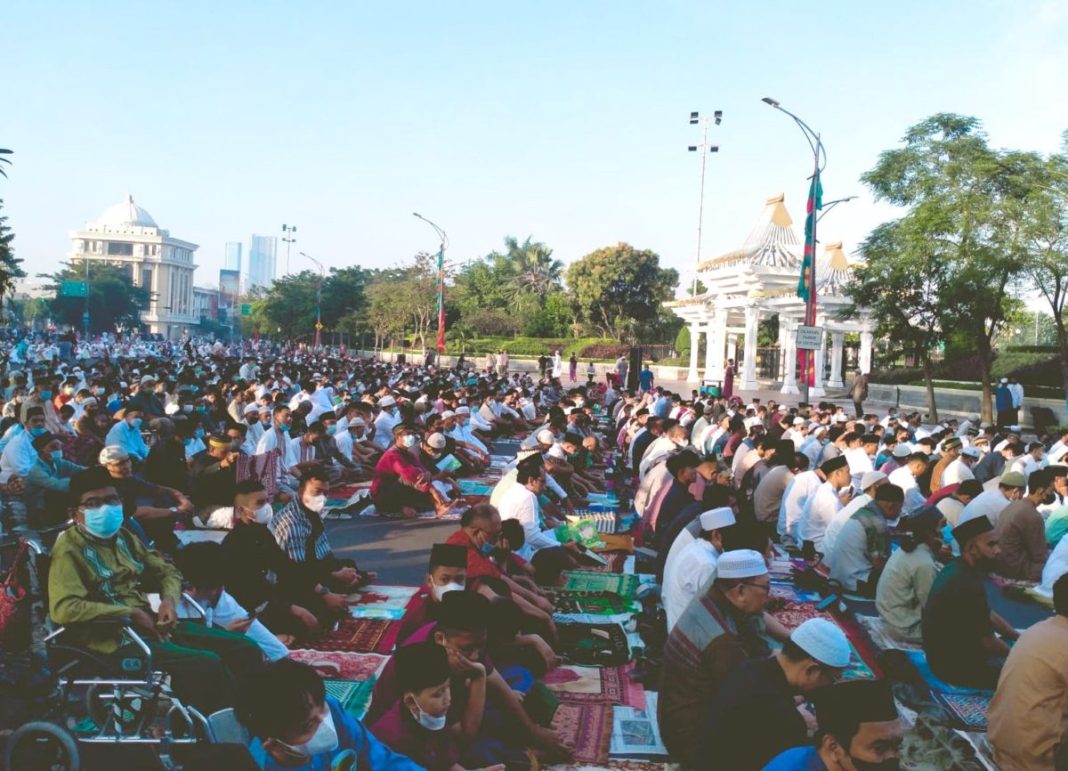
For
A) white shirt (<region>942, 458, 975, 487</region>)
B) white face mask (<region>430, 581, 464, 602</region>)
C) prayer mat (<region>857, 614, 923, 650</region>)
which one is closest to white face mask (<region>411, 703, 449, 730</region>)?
white face mask (<region>430, 581, 464, 602</region>)

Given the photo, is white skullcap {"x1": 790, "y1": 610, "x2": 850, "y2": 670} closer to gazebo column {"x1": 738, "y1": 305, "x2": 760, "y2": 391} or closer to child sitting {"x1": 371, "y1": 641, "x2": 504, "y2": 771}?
child sitting {"x1": 371, "y1": 641, "x2": 504, "y2": 771}

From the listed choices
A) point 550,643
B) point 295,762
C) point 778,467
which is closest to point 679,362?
point 778,467

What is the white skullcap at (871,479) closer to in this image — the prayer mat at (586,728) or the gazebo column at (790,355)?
the prayer mat at (586,728)

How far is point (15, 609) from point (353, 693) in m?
1.83

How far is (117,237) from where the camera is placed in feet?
392

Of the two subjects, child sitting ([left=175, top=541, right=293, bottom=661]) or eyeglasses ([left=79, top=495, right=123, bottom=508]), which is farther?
child sitting ([left=175, top=541, right=293, bottom=661])

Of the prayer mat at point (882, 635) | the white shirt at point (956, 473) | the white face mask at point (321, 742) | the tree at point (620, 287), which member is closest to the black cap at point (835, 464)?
the prayer mat at point (882, 635)

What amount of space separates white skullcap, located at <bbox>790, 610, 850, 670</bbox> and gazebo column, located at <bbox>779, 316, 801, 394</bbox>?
1198 inches

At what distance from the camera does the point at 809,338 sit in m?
16.6

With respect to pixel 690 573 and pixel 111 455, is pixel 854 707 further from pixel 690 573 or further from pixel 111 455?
pixel 111 455

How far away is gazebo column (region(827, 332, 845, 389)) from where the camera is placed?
35312mm

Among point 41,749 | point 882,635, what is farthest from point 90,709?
point 882,635

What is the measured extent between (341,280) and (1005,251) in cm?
4809

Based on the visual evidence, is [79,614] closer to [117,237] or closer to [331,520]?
[331,520]
